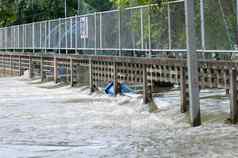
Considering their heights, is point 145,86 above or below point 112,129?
above

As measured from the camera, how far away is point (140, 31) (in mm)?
17781

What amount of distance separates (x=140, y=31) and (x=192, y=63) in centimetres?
651

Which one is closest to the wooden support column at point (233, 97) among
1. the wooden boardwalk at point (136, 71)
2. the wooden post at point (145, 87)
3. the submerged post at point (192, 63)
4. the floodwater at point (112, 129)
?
the wooden boardwalk at point (136, 71)

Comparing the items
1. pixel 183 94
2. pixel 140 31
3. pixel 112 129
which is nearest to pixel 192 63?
pixel 183 94

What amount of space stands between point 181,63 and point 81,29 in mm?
10621

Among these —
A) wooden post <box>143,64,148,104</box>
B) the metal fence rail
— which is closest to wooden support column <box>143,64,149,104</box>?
wooden post <box>143,64,148,104</box>

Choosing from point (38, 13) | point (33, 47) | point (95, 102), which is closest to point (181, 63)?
point (95, 102)

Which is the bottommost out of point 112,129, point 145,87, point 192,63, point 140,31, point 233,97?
point 112,129

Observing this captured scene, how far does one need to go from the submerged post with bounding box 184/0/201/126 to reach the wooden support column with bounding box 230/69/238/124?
0.64m

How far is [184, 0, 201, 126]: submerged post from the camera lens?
1133 centimetres

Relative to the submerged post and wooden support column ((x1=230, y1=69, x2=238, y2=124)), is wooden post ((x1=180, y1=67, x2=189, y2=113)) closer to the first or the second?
the submerged post

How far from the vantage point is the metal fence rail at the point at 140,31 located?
13.1m

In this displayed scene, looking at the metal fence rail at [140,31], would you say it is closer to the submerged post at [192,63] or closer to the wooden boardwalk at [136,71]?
the wooden boardwalk at [136,71]

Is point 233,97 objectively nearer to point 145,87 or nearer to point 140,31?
point 145,87
